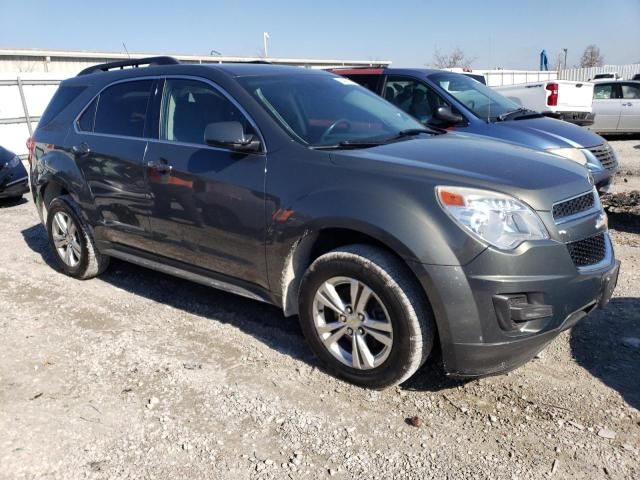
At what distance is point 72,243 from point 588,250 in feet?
14.0

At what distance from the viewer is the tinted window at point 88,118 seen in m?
4.98

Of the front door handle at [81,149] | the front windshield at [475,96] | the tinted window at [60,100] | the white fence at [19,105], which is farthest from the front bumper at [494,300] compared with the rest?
the white fence at [19,105]

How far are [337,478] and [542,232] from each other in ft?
5.02

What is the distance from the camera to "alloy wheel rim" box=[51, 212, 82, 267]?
17.4 ft

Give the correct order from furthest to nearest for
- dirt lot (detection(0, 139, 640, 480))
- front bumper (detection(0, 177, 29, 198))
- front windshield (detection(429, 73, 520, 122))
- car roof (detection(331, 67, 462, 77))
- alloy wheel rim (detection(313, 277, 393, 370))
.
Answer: front bumper (detection(0, 177, 29, 198)) → car roof (detection(331, 67, 462, 77)) → front windshield (detection(429, 73, 520, 122)) → alloy wheel rim (detection(313, 277, 393, 370)) → dirt lot (detection(0, 139, 640, 480))

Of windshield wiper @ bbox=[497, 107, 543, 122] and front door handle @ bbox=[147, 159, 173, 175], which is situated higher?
front door handle @ bbox=[147, 159, 173, 175]

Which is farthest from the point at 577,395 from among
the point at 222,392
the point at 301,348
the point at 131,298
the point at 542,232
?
the point at 131,298

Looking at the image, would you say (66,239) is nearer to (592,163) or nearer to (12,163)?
(12,163)

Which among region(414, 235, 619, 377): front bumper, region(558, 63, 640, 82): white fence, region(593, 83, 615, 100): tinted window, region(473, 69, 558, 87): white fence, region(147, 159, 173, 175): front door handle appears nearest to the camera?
region(414, 235, 619, 377): front bumper

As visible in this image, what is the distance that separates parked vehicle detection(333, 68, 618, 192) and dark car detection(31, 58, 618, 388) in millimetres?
2458

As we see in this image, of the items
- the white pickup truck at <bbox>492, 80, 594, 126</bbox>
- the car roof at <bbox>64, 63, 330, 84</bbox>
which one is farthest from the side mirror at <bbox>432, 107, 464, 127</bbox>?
the white pickup truck at <bbox>492, 80, 594, 126</bbox>

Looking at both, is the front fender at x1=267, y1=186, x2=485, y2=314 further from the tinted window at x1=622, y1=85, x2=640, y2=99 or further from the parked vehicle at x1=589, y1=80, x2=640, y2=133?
the tinted window at x1=622, y1=85, x2=640, y2=99

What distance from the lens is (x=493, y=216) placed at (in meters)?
2.90

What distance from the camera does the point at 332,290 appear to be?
131 inches
